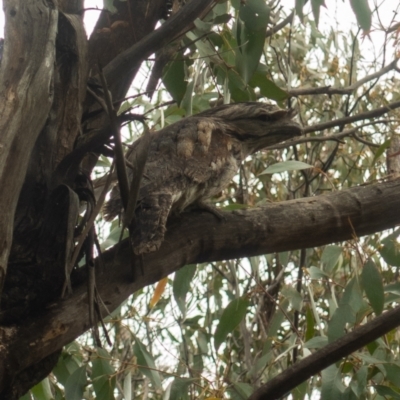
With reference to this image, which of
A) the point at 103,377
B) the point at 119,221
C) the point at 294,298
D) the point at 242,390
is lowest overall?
the point at 242,390

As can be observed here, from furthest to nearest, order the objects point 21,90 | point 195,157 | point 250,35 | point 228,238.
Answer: point 195,157, point 250,35, point 228,238, point 21,90

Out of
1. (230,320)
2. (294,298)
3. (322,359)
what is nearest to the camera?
(322,359)

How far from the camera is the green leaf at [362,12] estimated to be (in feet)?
6.13

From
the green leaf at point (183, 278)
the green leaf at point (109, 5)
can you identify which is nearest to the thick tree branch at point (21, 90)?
the green leaf at point (109, 5)

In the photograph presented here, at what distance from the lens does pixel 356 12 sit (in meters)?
1.87

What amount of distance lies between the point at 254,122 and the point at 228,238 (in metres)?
0.72

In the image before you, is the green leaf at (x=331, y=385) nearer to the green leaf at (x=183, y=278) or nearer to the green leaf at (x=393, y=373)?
the green leaf at (x=393, y=373)

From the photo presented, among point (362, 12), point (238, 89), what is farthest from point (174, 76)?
point (362, 12)

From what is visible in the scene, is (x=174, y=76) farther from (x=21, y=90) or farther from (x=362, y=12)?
(x=21, y=90)

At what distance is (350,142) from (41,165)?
9.65 feet

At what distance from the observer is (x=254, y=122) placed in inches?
91.5

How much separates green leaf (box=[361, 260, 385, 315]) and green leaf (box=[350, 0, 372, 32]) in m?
0.67

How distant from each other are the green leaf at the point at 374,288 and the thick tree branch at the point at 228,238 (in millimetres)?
134

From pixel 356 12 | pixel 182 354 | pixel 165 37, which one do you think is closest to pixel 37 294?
pixel 165 37
